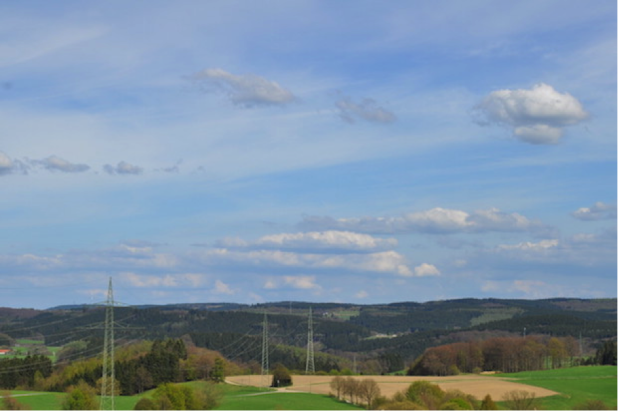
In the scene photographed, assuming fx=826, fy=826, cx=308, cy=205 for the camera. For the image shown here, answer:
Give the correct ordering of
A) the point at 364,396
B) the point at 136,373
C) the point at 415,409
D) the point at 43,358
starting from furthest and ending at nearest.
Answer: the point at 43,358 → the point at 136,373 → the point at 364,396 → the point at 415,409

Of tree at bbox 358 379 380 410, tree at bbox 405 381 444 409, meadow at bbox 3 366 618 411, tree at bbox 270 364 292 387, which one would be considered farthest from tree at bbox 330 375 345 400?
tree at bbox 270 364 292 387

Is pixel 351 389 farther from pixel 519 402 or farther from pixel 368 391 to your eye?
pixel 519 402

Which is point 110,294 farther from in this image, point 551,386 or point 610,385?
point 610,385

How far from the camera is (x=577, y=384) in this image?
6097 inches

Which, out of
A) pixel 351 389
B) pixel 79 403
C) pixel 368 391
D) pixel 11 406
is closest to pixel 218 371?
pixel 351 389

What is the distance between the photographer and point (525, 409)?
363 feet

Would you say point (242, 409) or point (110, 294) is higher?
point (110, 294)

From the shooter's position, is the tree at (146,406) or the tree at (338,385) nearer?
the tree at (146,406)

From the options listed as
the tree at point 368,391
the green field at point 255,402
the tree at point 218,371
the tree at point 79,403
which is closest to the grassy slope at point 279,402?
the green field at point 255,402

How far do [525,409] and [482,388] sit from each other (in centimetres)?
3474

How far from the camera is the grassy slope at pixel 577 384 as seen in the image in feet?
434

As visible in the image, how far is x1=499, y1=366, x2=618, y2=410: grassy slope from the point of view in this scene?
434 feet

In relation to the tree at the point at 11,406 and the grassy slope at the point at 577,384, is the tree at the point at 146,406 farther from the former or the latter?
the grassy slope at the point at 577,384

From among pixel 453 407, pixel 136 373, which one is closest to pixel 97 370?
pixel 136 373
